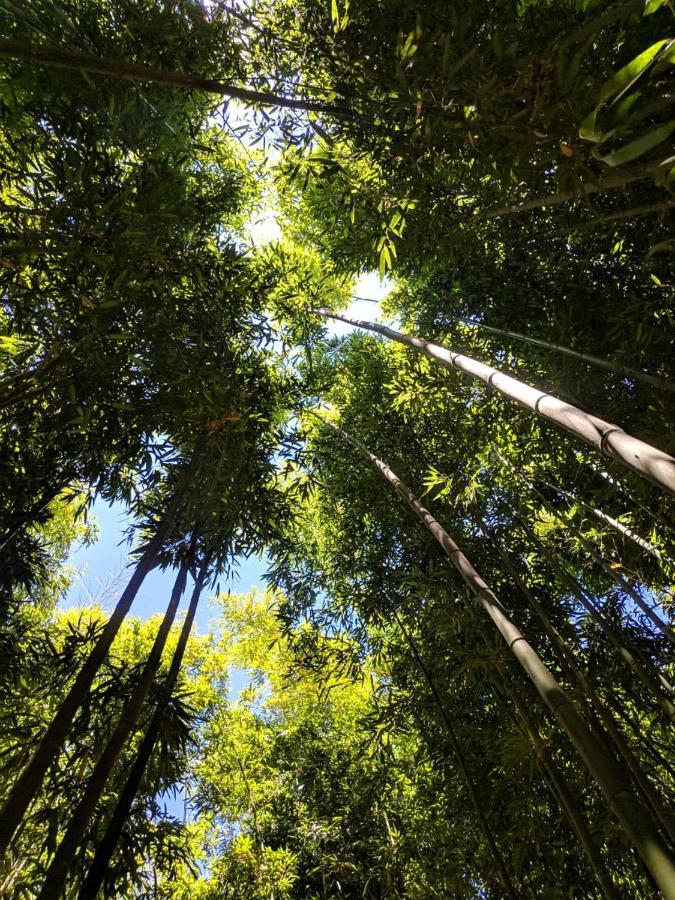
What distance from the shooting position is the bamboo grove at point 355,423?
1864 mm

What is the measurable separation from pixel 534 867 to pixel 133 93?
4817 mm

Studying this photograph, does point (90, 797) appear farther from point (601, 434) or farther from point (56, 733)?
point (601, 434)

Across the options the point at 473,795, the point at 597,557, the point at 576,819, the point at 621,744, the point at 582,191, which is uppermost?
the point at 597,557

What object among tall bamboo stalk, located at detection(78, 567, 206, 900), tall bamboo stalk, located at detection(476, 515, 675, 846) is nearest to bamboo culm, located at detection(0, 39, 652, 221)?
tall bamboo stalk, located at detection(476, 515, 675, 846)

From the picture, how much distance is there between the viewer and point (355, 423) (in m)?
4.84

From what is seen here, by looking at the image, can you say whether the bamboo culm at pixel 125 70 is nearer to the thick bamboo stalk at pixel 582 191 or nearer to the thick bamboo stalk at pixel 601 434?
the thick bamboo stalk at pixel 582 191

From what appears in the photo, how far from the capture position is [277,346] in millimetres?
4855

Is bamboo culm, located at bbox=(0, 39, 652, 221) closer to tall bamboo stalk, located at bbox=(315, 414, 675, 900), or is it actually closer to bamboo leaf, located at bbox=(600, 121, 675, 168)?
bamboo leaf, located at bbox=(600, 121, 675, 168)

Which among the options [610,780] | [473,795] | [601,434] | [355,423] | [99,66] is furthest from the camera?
[355,423]

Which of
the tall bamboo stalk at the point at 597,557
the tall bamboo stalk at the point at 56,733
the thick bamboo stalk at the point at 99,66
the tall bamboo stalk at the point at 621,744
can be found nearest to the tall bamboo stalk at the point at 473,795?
the tall bamboo stalk at the point at 621,744

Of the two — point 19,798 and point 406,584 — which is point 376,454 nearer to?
point 406,584

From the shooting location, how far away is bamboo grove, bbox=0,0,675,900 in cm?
186

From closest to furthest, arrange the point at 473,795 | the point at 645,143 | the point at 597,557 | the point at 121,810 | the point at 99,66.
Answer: the point at 645,143 → the point at 99,66 → the point at 121,810 → the point at 473,795 → the point at 597,557

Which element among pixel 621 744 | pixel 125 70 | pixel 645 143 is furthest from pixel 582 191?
pixel 621 744
